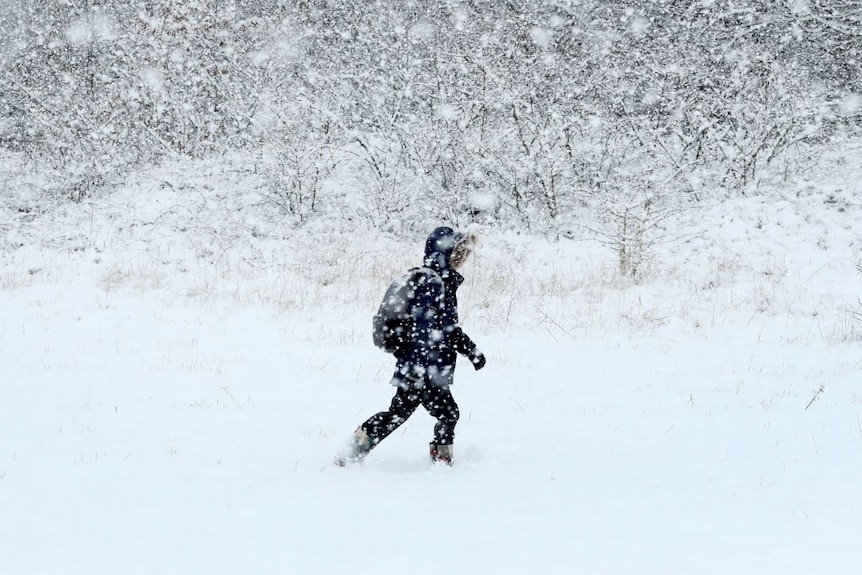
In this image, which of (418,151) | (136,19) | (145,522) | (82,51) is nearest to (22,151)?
(82,51)

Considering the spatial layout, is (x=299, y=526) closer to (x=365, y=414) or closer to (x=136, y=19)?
(x=365, y=414)

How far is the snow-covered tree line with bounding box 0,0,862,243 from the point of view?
1405 centimetres

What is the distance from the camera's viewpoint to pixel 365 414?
225 inches

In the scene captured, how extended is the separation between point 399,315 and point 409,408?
1.88ft

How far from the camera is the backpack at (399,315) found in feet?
13.2

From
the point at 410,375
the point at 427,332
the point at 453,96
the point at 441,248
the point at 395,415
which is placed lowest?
the point at 395,415

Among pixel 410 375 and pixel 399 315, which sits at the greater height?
pixel 399 315

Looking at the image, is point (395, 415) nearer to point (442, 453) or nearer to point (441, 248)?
point (442, 453)

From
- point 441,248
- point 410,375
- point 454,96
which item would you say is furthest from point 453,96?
point 410,375

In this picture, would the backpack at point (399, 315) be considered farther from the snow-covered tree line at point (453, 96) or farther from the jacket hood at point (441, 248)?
the snow-covered tree line at point (453, 96)

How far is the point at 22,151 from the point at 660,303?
669 inches

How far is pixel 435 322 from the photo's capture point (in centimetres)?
407

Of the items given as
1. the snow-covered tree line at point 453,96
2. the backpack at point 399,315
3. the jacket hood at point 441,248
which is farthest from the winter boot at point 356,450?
the snow-covered tree line at point 453,96

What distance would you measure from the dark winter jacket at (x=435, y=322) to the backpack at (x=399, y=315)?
0.02m
